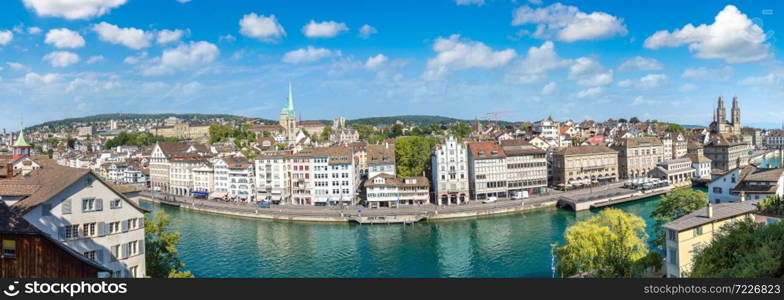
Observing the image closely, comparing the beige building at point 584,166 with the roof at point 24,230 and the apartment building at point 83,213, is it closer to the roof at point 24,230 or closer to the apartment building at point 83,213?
the apartment building at point 83,213

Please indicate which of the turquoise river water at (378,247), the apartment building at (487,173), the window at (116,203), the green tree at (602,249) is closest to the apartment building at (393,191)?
the apartment building at (487,173)

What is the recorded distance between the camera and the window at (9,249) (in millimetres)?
9406

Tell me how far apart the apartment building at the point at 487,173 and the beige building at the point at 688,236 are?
1324 inches

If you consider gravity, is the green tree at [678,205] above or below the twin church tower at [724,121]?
below

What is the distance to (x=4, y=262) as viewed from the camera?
9.42 m

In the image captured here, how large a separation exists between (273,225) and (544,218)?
21466 millimetres

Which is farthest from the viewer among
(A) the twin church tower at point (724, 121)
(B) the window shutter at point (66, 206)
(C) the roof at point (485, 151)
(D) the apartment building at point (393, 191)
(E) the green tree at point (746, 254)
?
(A) the twin church tower at point (724, 121)

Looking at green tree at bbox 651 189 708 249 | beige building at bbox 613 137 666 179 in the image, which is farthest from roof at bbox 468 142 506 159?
green tree at bbox 651 189 708 249

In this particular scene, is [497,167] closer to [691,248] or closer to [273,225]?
[273,225]

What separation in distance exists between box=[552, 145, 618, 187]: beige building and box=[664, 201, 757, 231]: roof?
39.2 m

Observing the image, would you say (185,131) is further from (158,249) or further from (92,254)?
(92,254)

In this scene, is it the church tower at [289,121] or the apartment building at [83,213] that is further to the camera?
the church tower at [289,121]

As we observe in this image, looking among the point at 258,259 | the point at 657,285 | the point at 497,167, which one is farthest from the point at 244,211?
the point at 657,285

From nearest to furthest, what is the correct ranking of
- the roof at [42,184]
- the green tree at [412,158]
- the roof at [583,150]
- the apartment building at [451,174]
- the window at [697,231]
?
the roof at [42,184], the window at [697,231], the apartment building at [451,174], the green tree at [412,158], the roof at [583,150]
